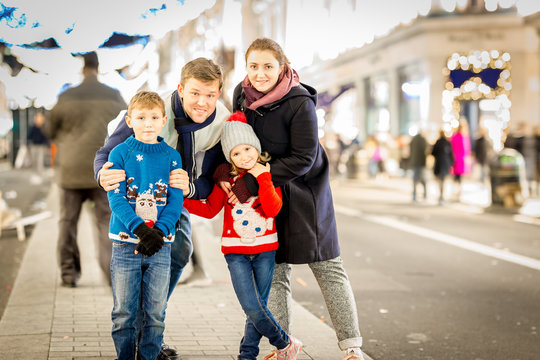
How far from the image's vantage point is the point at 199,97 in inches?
168

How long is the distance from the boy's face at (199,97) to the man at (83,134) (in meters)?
2.83

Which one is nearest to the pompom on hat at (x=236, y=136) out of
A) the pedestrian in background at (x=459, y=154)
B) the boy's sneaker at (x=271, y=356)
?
the boy's sneaker at (x=271, y=356)

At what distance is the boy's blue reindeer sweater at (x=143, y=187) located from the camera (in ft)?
13.1

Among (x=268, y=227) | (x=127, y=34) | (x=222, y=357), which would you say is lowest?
(x=222, y=357)

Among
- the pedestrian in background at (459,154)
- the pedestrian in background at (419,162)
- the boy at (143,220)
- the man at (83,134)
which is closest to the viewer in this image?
the boy at (143,220)

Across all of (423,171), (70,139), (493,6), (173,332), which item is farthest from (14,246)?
(493,6)

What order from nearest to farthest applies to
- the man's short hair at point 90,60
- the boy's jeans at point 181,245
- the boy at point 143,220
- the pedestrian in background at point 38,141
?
1. the boy at point 143,220
2. the boy's jeans at point 181,245
3. the man's short hair at point 90,60
4. the pedestrian in background at point 38,141

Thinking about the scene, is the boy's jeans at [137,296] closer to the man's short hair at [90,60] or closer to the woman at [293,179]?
the woman at [293,179]

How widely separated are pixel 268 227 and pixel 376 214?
11411 millimetres

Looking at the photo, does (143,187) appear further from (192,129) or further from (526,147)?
(526,147)

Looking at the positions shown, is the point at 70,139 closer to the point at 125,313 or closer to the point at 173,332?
the point at 173,332

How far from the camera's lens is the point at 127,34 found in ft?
21.8

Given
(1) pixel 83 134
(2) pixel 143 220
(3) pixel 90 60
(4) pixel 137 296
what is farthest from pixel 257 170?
(3) pixel 90 60

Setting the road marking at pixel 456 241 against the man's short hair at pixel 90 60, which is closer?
the man's short hair at pixel 90 60
